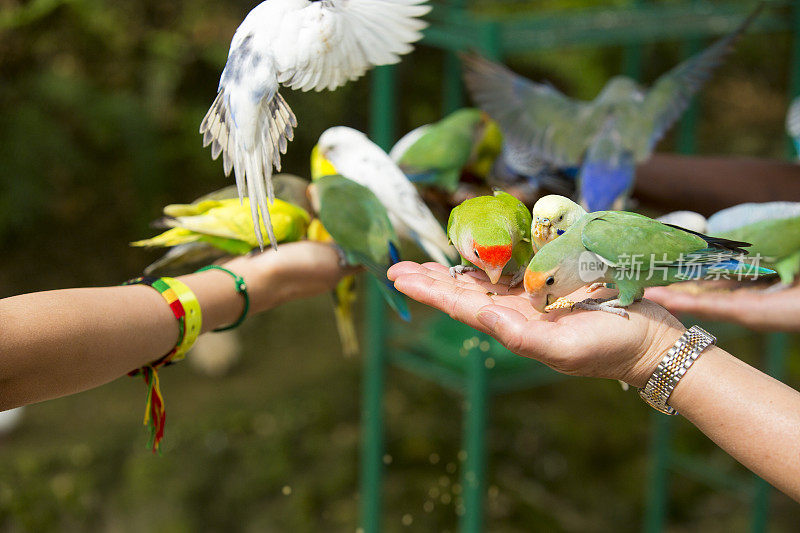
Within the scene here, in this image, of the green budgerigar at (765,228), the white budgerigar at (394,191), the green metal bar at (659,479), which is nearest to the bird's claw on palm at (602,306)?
the white budgerigar at (394,191)

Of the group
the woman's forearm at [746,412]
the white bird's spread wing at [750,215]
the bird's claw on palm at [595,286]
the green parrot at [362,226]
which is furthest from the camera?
the white bird's spread wing at [750,215]

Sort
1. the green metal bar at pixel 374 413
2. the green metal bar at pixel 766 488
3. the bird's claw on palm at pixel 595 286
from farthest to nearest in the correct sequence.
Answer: the green metal bar at pixel 766 488, the green metal bar at pixel 374 413, the bird's claw on palm at pixel 595 286

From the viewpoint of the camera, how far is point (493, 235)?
69 centimetres

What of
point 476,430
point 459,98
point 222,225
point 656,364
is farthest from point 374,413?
point 656,364

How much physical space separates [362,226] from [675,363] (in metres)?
0.45

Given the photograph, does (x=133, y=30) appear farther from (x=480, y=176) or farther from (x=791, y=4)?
(x=791, y=4)

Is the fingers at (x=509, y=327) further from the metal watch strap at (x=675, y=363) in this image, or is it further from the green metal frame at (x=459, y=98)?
the green metal frame at (x=459, y=98)

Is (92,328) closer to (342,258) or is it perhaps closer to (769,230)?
(342,258)

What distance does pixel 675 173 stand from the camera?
4.67ft

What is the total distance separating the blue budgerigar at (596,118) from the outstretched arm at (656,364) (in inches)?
17.9

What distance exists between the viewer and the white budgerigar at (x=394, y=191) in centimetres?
93

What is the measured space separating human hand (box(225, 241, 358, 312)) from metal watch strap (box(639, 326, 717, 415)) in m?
0.53

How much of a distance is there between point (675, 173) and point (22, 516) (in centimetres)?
217

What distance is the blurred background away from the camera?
2139 mm
